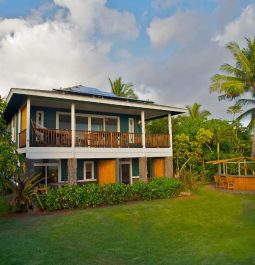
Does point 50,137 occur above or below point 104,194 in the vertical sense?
above

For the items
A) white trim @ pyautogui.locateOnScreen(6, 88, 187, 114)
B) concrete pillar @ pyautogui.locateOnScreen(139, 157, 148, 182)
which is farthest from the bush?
white trim @ pyautogui.locateOnScreen(6, 88, 187, 114)

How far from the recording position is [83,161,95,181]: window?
17578 mm

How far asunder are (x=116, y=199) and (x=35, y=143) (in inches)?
191

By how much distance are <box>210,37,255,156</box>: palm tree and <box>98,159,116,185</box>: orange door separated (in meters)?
11.3

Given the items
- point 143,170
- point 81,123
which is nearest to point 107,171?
point 143,170

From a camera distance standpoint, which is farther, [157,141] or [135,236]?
[157,141]

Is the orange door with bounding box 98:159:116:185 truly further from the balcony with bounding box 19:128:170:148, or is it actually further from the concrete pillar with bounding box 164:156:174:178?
the concrete pillar with bounding box 164:156:174:178

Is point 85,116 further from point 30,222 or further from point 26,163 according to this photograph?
point 30,222

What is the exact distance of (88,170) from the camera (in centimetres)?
1778

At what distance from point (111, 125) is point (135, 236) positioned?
12003 mm

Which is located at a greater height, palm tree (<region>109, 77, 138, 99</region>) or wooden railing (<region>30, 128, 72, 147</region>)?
palm tree (<region>109, 77, 138, 99</region>)

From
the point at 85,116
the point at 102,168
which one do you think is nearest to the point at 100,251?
the point at 102,168

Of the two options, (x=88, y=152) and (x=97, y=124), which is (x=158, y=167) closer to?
(x=97, y=124)

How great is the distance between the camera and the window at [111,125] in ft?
61.4
